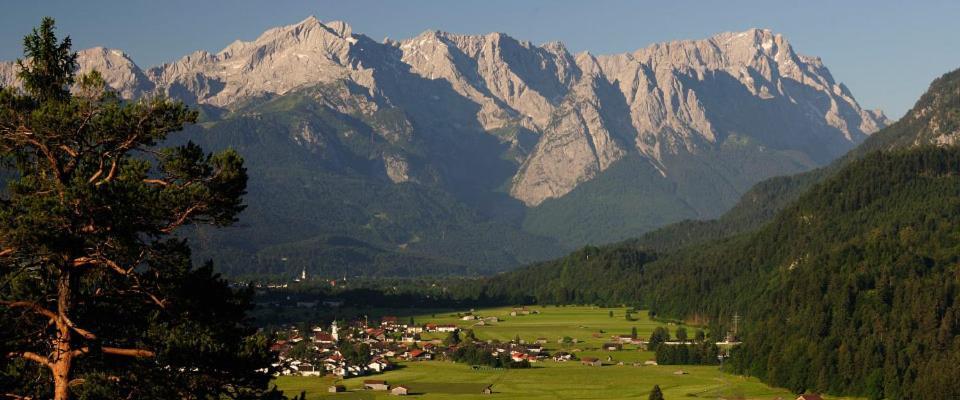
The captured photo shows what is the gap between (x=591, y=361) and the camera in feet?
589

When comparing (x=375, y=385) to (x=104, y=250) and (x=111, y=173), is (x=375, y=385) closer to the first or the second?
(x=111, y=173)

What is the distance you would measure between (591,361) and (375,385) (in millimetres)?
41807

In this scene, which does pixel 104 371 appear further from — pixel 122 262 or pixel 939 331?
pixel 939 331

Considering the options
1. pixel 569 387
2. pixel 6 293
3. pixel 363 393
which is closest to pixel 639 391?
pixel 569 387

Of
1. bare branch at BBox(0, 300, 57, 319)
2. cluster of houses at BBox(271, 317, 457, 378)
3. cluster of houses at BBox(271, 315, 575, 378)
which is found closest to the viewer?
bare branch at BBox(0, 300, 57, 319)

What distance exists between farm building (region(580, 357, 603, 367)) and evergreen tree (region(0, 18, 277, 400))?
133m

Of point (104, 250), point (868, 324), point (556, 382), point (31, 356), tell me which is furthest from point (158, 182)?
point (868, 324)

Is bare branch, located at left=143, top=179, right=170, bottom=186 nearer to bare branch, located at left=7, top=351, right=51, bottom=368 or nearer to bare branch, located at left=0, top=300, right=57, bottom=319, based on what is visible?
bare branch, located at left=0, top=300, right=57, bottom=319

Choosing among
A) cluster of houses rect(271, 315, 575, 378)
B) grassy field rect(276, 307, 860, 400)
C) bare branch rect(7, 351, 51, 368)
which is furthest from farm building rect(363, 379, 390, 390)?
bare branch rect(7, 351, 51, 368)

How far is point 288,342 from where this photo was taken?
640 ft

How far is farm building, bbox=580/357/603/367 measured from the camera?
176m

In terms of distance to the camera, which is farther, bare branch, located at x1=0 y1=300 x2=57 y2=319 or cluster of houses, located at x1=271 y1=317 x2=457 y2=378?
cluster of houses, located at x1=271 y1=317 x2=457 y2=378

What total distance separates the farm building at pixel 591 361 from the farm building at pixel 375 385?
112ft

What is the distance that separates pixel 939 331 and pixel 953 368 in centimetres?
1876
